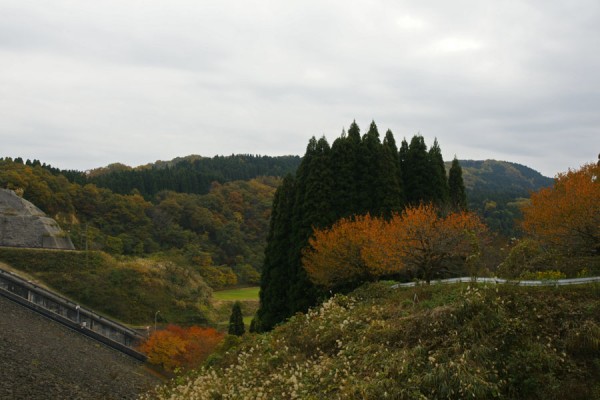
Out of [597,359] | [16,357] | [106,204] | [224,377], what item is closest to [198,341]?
[16,357]

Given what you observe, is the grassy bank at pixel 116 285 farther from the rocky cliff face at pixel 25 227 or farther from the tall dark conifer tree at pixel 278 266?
the tall dark conifer tree at pixel 278 266

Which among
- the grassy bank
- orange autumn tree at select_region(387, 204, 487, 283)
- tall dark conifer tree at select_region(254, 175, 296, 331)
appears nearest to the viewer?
orange autumn tree at select_region(387, 204, 487, 283)

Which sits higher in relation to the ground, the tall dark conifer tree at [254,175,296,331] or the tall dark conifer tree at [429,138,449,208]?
the tall dark conifer tree at [429,138,449,208]

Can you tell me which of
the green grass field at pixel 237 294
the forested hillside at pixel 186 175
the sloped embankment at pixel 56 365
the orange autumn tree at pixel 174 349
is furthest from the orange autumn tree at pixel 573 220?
the forested hillside at pixel 186 175

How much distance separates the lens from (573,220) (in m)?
17.8

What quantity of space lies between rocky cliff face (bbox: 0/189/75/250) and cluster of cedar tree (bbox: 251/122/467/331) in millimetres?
35370

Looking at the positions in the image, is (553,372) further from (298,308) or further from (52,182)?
(52,182)

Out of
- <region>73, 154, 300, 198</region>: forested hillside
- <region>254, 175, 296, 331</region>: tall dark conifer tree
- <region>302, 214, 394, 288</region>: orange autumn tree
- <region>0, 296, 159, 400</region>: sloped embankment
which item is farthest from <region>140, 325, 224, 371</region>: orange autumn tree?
<region>73, 154, 300, 198</region>: forested hillside

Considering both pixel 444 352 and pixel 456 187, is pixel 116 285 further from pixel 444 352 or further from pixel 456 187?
pixel 444 352

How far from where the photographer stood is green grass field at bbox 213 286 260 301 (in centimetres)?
6703

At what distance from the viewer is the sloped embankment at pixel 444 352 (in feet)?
34.0

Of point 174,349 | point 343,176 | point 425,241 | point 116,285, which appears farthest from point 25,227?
point 425,241

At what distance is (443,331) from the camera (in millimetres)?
12188

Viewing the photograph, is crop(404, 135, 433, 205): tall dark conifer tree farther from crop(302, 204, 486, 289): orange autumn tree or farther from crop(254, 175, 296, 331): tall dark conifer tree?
crop(302, 204, 486, 289): orange autumn tree
